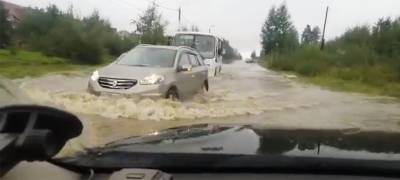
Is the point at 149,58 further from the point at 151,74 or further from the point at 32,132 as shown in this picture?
the point at 32,132

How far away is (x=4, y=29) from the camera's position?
4497cm

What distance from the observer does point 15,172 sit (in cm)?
199

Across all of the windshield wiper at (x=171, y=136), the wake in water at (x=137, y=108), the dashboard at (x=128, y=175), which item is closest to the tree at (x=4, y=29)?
the wake in water at (x=137, y=108)

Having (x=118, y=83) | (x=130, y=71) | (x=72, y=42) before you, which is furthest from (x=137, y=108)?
(x=72, y=42)

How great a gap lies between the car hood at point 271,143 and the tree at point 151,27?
149ft

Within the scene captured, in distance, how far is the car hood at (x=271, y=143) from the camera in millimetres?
2451

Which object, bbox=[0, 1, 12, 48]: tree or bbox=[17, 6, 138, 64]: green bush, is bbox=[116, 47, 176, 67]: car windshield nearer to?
bbox=[17, 6, 138, 64]: green bush

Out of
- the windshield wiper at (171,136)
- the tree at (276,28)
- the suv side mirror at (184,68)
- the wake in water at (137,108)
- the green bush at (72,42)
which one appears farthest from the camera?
the tree at (276,28)

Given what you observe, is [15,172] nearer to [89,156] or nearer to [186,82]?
[89,156]

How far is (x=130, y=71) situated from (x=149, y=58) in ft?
3.87

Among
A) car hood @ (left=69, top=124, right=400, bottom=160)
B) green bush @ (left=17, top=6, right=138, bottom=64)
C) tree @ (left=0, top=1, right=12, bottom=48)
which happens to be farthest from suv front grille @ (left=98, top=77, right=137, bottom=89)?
tree @ (left=0, top=1, right=12, bottom=48)

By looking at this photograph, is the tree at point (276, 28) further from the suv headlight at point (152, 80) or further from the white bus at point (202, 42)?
the suv headlight at point (152, 80)

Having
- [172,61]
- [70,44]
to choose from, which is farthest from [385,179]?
[70,44]

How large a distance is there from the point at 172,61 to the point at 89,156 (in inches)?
434
